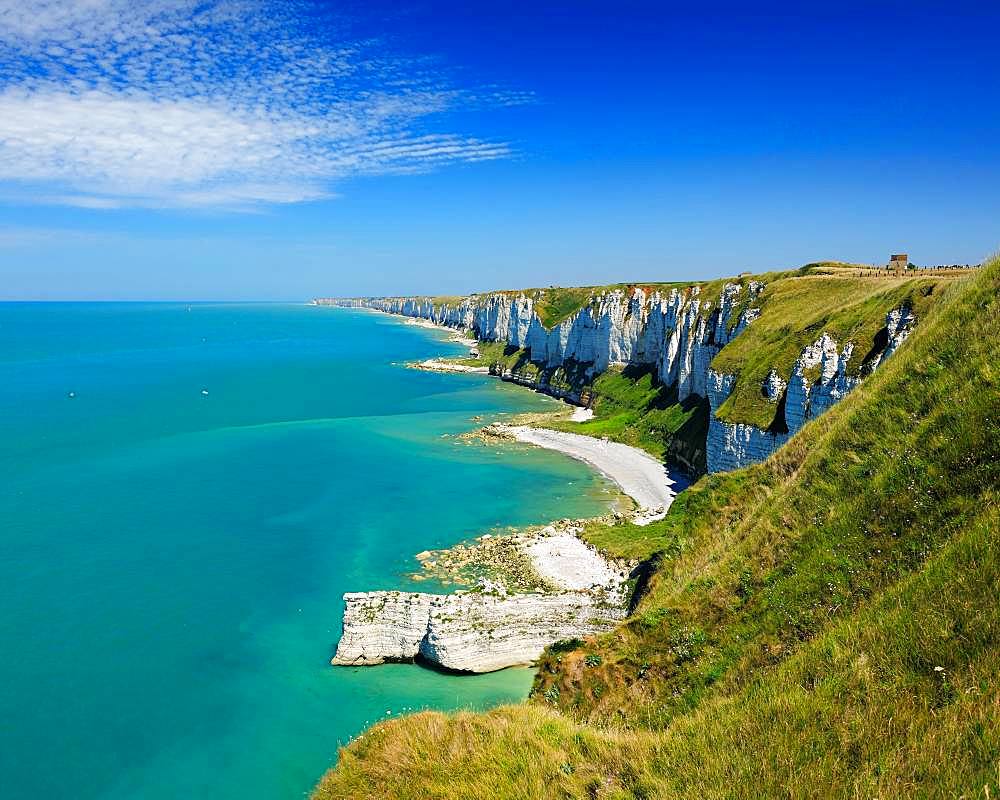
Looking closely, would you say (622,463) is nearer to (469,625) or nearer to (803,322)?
(803,322)

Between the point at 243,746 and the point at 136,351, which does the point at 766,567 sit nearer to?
the point at 243,746

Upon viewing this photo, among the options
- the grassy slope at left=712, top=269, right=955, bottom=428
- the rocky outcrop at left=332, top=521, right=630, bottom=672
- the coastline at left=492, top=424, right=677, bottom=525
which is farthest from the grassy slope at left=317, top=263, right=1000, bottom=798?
the coastline at left=492, top=424, right=677, bottom=525

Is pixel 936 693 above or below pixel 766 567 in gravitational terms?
above

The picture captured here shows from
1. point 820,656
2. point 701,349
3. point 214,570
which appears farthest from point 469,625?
point 701,349

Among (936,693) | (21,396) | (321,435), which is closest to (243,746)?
(936,693)

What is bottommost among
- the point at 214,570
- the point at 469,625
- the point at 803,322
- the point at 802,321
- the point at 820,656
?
the point at 214,570

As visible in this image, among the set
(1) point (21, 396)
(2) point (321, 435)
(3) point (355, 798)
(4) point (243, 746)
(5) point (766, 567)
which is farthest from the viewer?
(1) point (21, 396)
